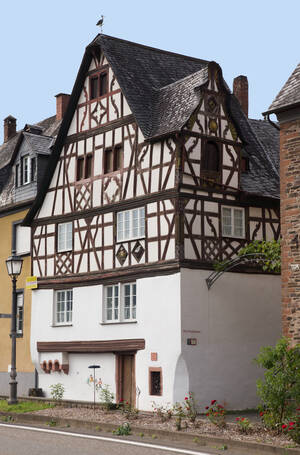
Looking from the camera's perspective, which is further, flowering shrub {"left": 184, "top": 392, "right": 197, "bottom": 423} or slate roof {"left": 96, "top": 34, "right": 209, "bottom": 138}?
slate roof {"left": 96, "top": 34, "right": 209, "bottom": 138}

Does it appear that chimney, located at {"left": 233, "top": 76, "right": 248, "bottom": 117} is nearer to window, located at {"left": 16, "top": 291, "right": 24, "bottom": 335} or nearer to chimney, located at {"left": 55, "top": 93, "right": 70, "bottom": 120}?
chimney, located at {"left": 55, "top": 93, "right": 70, "bottom": 120}

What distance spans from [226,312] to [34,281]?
8112 mm

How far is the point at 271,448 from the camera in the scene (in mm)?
→ 13773

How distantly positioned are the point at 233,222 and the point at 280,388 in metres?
9.71

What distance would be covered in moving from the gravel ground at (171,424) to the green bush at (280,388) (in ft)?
1.16

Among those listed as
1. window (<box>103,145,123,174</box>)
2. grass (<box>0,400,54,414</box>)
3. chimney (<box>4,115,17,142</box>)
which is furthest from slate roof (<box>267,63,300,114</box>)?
chimney (<box>4,115,17,142</box>)

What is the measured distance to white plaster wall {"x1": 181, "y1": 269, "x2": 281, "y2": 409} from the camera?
2314 centimetres

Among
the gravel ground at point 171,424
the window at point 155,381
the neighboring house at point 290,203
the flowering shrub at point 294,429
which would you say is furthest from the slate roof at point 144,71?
the flowering shrub at point 294,429

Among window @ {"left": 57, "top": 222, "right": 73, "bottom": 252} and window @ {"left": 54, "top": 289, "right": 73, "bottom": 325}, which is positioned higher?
window @ {"left": 57, "top": 222, "right": 73, "bottom": 252}

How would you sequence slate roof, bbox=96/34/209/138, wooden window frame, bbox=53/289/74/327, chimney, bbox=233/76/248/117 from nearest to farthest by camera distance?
1. slate roof, bbox=96/34/209/138
2. wooden window frame, bbox=53/289/74/327
3. chimney, bbox=233/76/248/117

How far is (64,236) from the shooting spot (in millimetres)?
28109

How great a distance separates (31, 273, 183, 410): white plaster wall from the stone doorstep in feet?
14.3

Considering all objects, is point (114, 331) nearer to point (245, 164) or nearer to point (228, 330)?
point (228, 330)

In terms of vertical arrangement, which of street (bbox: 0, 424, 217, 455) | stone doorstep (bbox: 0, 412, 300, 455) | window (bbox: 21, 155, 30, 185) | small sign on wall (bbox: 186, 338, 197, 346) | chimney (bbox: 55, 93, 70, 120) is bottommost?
street (bbox: 0, 424, 217, 455)
